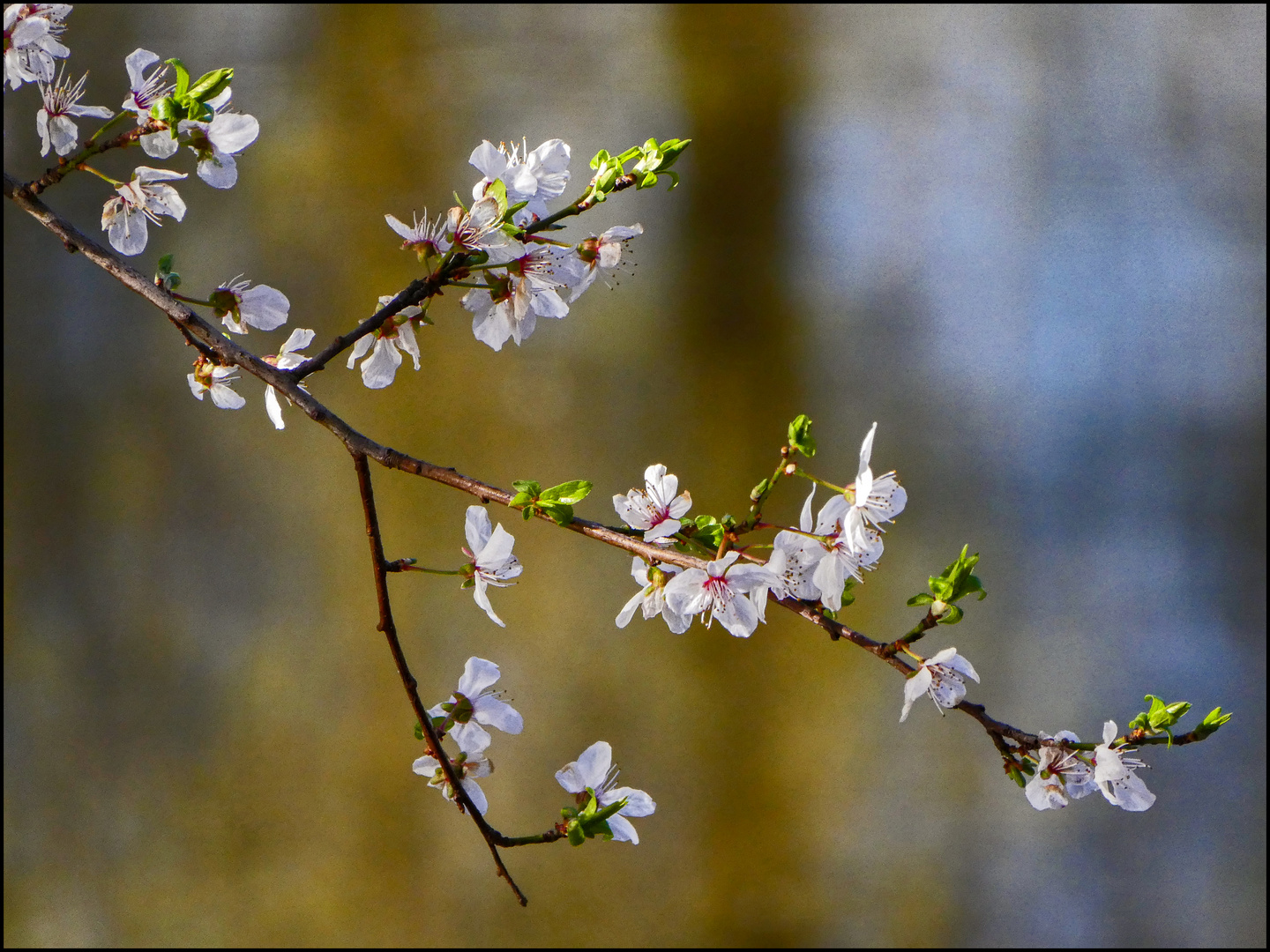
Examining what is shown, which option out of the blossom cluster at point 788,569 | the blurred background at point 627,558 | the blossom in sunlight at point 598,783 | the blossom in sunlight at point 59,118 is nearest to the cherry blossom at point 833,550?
the blossom cluster at point 788,569

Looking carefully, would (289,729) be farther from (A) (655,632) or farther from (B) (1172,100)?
(B) (1172,100)

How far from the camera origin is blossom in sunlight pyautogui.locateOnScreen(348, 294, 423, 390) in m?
0.64

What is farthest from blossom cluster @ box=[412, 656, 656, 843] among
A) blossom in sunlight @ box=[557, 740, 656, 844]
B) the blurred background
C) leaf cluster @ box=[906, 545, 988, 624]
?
the blurred background

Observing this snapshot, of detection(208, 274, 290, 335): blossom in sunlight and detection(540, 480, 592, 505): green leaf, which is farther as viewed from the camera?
detection(208, 274, 290, 335): blossom in sunlight

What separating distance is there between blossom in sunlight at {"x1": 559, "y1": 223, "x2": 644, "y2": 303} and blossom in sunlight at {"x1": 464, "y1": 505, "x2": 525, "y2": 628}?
0.16 m

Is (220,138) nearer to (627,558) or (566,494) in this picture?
(566,494)

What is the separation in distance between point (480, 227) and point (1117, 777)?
51 centimetres

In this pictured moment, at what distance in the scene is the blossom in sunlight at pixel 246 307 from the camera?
64cm

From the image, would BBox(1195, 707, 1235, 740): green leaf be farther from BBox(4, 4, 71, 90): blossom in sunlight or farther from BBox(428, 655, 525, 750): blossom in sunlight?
BBox(4, 4, 71, 90): blossom in sunlight

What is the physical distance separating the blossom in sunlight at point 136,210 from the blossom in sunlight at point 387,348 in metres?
0.15

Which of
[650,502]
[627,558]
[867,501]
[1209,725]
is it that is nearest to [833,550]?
[867,501]

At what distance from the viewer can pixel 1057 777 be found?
0.56m

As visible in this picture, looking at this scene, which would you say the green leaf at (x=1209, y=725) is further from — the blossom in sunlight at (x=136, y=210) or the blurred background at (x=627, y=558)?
the blurred background at (x=627, y=558)

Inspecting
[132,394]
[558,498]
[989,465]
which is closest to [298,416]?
[132,394]
